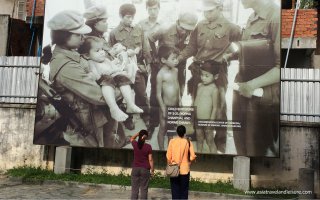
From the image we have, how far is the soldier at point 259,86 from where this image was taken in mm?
8969

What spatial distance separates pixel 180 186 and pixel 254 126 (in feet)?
12.5

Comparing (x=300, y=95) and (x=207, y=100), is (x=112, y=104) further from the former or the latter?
(x=300, y=95)

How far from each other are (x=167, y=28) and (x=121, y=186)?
4.47m

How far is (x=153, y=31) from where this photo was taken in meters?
9.77

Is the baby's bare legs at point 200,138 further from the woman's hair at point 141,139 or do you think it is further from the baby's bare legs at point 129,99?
the woman's hair at point 141,139

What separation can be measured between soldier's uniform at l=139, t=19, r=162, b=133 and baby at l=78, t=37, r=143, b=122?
39cm

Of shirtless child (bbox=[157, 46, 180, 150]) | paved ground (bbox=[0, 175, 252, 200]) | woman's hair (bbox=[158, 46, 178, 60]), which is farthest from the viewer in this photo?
woman's hair (bbox=[158, 46, 178, 60])

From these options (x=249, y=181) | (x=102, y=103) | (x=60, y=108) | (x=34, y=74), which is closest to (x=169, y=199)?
(x=249, y=181)

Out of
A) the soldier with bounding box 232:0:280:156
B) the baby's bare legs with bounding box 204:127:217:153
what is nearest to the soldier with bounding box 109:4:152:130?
the baby's bare legs with bounding box 204:127:217:153

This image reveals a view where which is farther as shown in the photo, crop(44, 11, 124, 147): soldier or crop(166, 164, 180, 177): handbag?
crop(44, 11, 124, 147): soldier

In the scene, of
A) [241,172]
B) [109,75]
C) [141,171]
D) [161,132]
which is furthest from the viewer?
[109,75]

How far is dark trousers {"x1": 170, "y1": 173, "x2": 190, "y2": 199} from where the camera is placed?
5.91 meters

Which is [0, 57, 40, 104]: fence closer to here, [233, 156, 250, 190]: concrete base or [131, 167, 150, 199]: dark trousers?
[131, 167, 150, 199]: dark trousers

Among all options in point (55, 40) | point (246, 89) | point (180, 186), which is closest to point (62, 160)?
point (55, 40)
